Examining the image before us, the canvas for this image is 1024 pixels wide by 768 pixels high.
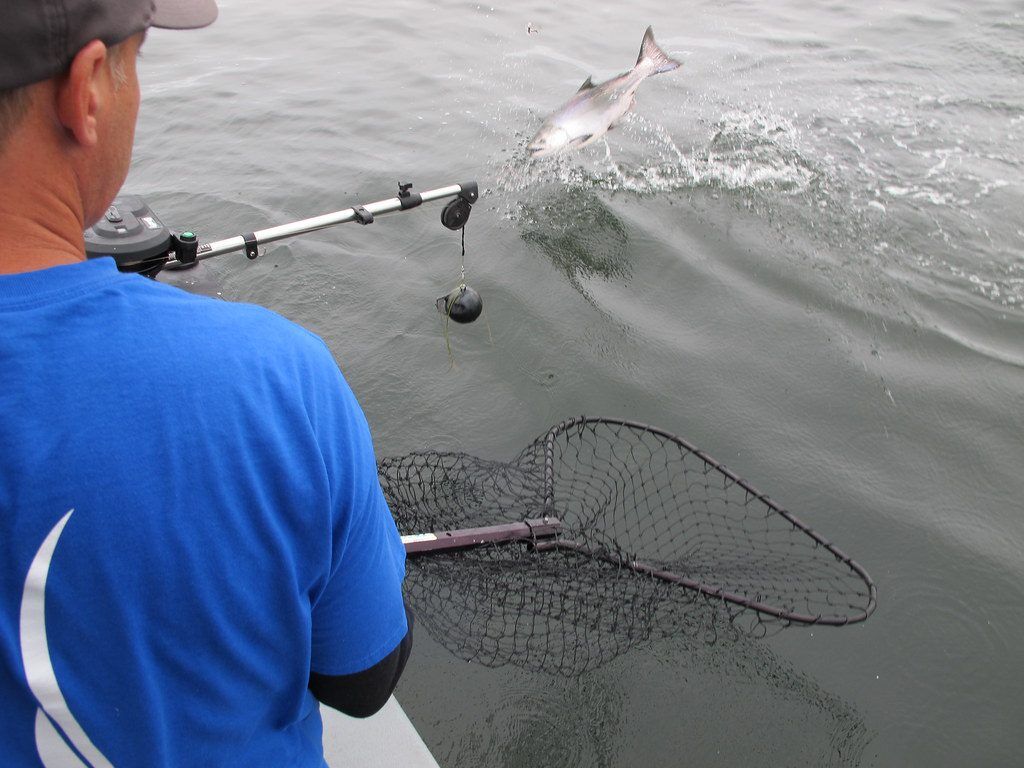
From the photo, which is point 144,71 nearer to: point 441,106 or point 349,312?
point 441,106

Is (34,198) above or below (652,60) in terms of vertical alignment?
above

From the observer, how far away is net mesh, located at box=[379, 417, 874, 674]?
2.63 m

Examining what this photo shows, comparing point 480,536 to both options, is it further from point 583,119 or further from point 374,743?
point 583,119

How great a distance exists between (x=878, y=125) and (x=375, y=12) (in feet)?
25.8

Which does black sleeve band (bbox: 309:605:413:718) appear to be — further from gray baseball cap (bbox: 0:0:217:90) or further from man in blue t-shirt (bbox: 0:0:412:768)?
gray baseball cap (bbox: 0:0:217:90)

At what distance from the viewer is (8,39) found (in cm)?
81

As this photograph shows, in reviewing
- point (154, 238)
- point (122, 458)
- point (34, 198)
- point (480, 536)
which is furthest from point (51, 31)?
point (154, 238)

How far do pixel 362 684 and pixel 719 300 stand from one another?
4.28 metres

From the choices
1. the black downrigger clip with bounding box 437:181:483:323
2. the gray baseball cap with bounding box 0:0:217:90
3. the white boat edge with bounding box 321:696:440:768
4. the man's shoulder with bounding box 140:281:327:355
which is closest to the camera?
the gray baseball cap with bounding box 0:0:217:90

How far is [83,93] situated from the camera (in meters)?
0.88

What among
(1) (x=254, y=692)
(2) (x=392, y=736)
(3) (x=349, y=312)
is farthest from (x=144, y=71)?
(1) (x=254, y=692)

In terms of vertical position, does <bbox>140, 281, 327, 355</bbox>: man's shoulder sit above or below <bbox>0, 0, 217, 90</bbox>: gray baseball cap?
below

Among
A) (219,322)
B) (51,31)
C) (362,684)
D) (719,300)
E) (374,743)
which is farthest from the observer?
(719,300)

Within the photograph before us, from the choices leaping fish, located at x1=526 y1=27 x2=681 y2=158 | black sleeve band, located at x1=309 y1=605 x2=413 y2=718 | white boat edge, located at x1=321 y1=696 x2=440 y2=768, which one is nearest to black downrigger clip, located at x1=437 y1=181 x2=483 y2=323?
leaping fish, located at x1=526 y1=27 x2=681 y2=158
